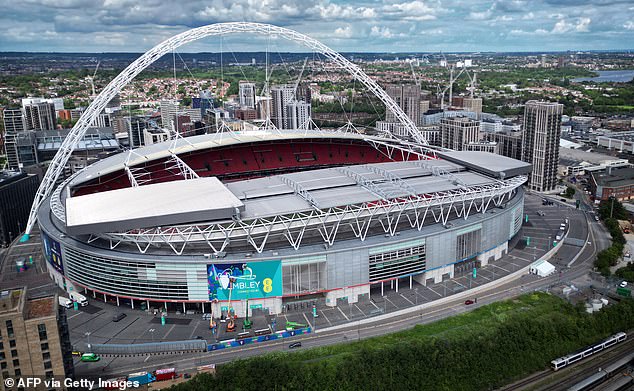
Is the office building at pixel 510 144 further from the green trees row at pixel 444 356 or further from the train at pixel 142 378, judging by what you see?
the train at pixel 142 378

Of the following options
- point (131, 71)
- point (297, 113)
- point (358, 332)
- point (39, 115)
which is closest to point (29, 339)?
point (358, 332)

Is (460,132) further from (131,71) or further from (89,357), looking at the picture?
(89,357)

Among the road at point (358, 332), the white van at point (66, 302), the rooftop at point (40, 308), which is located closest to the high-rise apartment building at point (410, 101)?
the road at point (358, 332)

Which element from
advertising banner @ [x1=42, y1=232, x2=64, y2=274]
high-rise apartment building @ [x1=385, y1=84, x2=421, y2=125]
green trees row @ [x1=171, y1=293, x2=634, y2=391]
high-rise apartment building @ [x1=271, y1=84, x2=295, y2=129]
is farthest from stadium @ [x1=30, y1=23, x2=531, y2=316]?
high-rise apartment building @ [x1=385, y1=84, x2=421, y2=125]

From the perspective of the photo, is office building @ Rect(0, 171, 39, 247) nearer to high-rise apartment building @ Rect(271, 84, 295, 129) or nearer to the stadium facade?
the stadium facade

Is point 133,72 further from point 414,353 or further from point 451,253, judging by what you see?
point 414,353

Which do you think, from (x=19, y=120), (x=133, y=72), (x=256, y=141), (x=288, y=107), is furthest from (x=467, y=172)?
(x=19, y=120)
